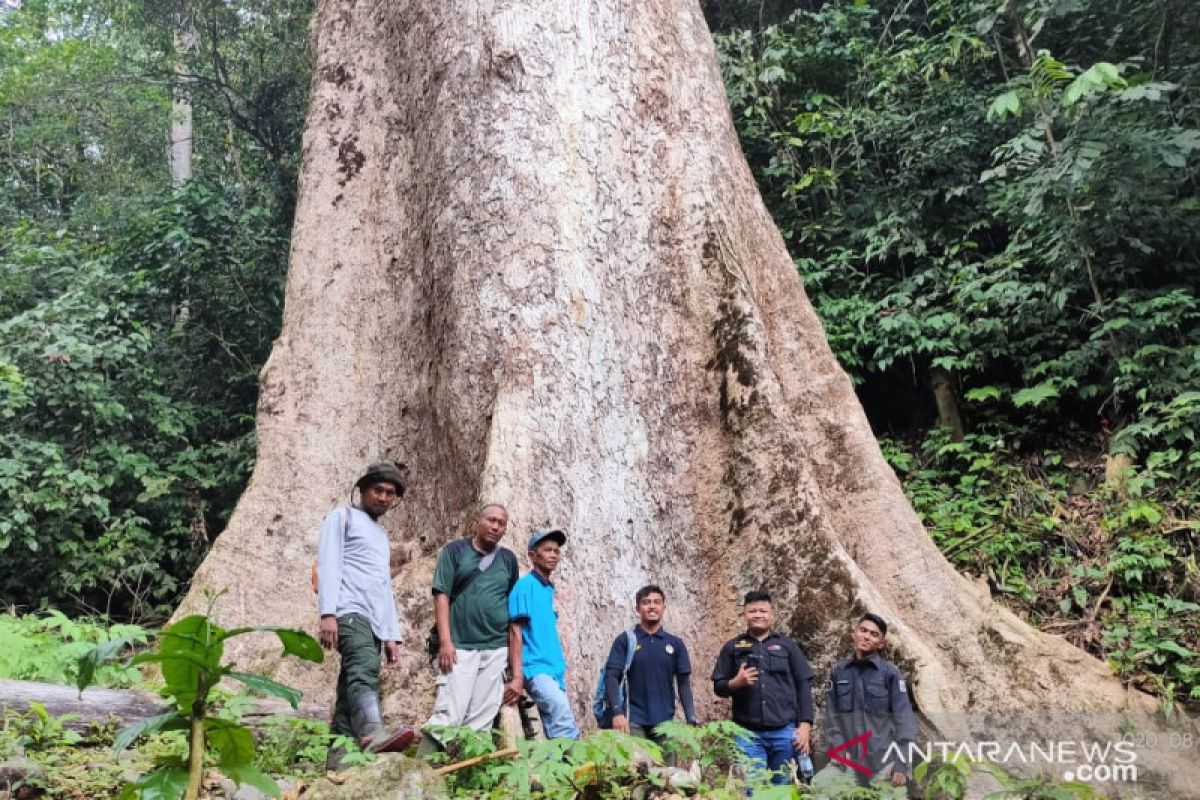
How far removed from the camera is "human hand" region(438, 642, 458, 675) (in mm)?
5215

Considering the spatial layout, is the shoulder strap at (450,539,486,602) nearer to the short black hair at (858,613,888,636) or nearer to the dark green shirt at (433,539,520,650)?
the dark green shirt at (433,539,520,650)

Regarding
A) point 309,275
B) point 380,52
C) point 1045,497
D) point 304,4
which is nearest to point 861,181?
point 1045,497

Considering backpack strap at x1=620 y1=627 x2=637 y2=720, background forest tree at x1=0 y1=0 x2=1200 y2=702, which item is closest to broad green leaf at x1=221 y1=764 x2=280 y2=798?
backpack strap at x1=620 y1=627 x2=637 y2=720

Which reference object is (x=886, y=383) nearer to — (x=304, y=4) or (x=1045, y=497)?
(x=1045, y=497)

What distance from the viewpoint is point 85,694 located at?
17.7 feet

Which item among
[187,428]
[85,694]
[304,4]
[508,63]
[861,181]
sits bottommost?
[85,694]

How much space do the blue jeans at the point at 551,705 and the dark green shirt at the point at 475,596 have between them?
270 mm

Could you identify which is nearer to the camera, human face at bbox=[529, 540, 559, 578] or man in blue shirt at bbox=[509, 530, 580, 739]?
man in blue shirt at bbox=[509, 530, 580, 739]

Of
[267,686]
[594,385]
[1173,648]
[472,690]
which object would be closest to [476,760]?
[472,690]

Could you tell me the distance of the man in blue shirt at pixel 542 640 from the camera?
5383 mm

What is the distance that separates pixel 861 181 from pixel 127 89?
12502mm

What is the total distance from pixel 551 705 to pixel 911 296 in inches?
302

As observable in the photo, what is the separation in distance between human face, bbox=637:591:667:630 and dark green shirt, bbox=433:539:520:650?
0.75 meters

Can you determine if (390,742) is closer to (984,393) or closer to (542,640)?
(542,640)
